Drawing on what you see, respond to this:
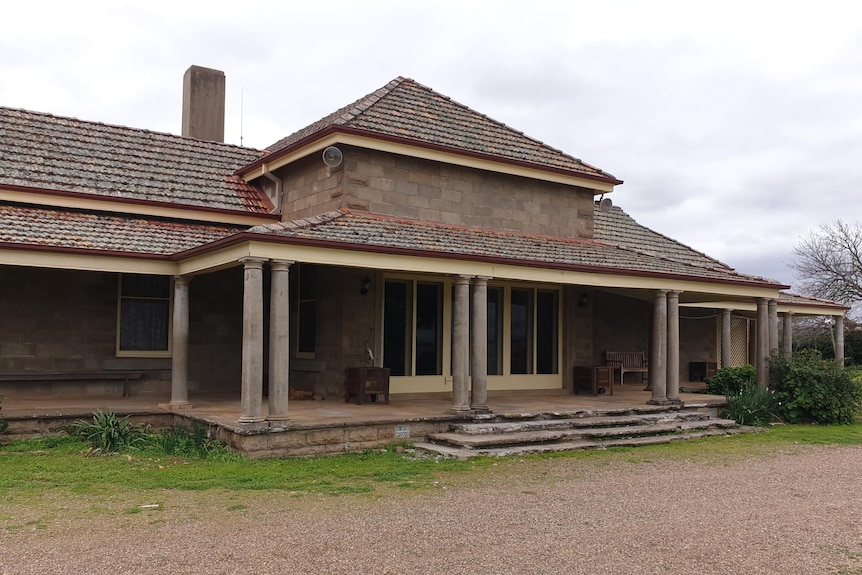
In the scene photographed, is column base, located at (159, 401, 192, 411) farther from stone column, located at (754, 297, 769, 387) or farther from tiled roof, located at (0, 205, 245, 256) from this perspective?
stone column, located at (754, 297, 769, 387)

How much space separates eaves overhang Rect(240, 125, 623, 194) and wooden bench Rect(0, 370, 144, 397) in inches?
180

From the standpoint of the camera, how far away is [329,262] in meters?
11.1

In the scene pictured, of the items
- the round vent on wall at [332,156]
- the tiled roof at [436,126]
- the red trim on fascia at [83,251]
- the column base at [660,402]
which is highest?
the tiled roof at [436,126]

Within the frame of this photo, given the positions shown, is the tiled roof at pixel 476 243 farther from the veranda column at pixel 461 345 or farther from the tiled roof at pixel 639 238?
the tiled roof at pixel 639 238

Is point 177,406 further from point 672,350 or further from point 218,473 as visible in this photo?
point 672,350

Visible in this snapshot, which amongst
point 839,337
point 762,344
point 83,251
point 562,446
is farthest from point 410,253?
point 839,337

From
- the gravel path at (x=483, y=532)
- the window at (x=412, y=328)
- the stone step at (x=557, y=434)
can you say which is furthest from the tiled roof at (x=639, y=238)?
the gravel path at (x=483, y=532)

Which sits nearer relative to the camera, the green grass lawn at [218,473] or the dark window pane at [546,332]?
the green grass lawn at [218,473]

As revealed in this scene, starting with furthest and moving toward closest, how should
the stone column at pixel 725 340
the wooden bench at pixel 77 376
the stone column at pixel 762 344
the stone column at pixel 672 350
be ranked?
the stone column at pixel 725 340, the stone column at pixel 762 344, the stone column at pixel 672 350, the wooden bench at pixel 77 376

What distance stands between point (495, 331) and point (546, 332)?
1370 millimetres

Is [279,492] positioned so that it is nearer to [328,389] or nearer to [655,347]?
[328,389]

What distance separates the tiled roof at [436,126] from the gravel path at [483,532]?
714cm

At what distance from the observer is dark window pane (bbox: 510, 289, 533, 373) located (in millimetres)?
16141

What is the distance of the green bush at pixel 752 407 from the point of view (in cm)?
1527
